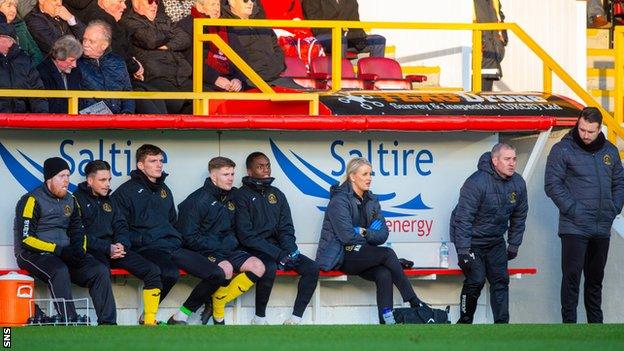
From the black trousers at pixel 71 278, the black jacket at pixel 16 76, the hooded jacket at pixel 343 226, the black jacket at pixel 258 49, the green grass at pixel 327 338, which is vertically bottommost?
the green grass at pixel 327 338

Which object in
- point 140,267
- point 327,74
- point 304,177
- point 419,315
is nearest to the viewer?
point 140,267

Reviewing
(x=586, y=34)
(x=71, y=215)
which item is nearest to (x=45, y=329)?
(x=71, y=215)

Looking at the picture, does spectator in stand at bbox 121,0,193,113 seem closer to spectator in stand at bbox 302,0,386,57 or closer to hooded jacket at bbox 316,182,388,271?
hooded jacket at bbox 316,182,388,271

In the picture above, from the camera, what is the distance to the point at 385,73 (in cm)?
1864

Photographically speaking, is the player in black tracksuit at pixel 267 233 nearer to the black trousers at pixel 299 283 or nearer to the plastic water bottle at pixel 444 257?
the black trousers at pixel 299 283

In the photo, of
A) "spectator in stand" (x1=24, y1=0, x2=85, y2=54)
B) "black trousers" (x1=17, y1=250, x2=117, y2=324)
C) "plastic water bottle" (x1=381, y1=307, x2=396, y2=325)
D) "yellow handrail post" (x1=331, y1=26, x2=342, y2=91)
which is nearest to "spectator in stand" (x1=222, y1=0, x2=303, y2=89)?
"yellow handrail post" (x1=331, y1=26, x2=342, y2=91)

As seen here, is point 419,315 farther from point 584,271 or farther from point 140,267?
point 140,267

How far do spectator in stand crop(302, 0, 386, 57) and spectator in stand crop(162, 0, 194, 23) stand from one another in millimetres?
2019

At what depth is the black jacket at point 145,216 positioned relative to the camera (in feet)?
51.0

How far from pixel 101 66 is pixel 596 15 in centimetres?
843

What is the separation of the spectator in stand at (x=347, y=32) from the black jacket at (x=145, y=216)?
14.4 ft

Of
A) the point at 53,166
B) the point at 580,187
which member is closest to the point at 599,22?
the point at 580,187

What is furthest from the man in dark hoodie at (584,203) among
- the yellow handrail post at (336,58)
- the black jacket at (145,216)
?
the black jacket at (145,216)

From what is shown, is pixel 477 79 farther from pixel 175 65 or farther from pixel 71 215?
pixel 71 215
